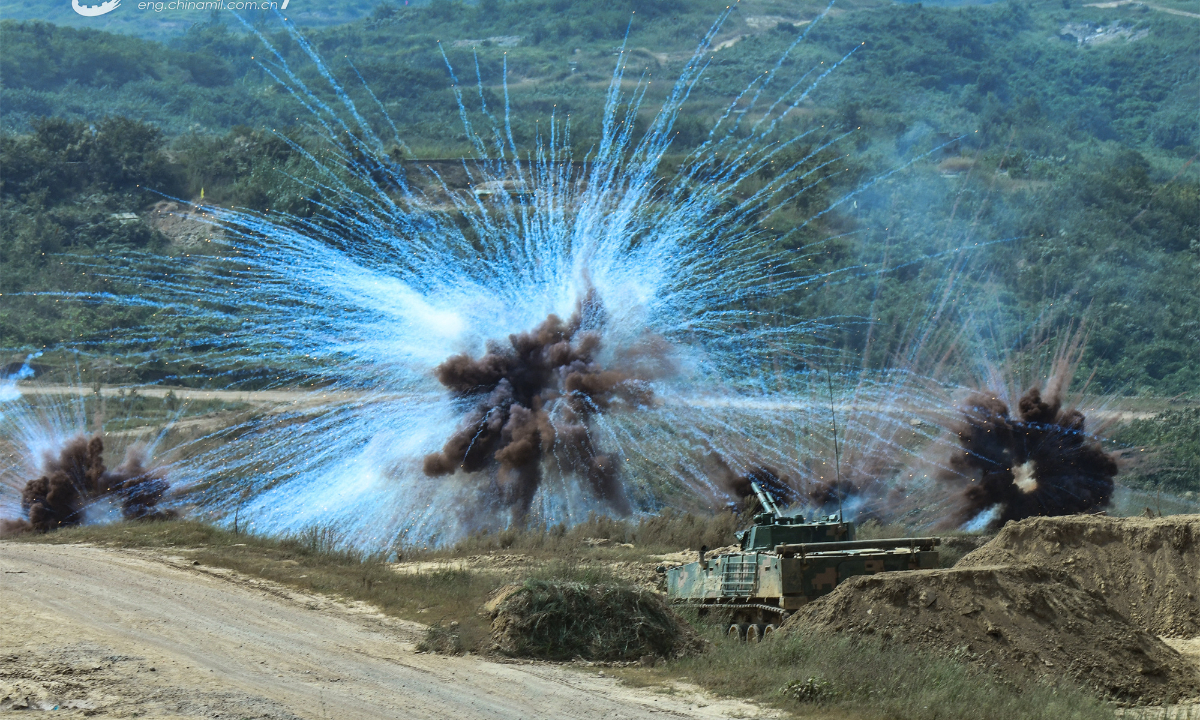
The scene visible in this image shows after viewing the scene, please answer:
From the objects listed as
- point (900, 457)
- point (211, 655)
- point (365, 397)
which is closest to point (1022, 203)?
point (900, 457)

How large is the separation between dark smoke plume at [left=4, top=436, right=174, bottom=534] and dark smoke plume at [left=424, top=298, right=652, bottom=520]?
25.8 feet

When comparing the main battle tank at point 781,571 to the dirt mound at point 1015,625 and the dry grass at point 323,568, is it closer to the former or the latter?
the dirt mound at point 1015,625

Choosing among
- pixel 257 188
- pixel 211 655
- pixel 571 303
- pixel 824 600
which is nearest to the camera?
pixel 211 655

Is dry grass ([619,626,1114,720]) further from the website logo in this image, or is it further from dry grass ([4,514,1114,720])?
the website logo

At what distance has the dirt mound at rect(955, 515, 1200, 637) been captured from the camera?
20.2 meters

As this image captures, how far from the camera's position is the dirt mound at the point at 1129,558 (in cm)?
2022

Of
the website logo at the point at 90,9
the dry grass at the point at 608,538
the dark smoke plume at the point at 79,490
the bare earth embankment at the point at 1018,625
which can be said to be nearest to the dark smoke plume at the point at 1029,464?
the dry grass at the point at 608,538

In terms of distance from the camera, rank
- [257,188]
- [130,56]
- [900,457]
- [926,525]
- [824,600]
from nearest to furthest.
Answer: [824,600] → [926,525] → [900,457] → [257,188] → [130,56]

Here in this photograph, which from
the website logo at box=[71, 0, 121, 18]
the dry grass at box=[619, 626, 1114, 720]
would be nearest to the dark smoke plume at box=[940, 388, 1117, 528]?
the dry grass at box=[619, 626, 1114, 720]

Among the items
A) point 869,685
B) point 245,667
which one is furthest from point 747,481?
point 245,667

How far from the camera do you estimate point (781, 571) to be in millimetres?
18984

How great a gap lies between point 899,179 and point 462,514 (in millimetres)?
36410

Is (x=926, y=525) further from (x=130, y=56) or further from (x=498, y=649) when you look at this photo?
(x=130, y=56)

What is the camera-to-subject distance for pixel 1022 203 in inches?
2382
